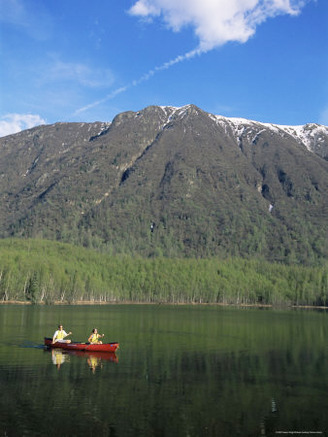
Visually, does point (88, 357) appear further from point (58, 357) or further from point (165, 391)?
point (165, 391)

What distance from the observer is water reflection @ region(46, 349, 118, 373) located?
140ft

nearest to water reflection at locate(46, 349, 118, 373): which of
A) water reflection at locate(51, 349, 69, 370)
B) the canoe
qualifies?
water reflection at locate(51, 349, 69, 370)

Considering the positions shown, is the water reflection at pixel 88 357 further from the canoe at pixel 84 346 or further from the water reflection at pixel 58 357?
the canoe at pixel 84 346

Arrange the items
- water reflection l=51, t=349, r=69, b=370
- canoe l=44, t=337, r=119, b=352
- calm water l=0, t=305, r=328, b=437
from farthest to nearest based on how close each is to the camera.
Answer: canoe l=44, t=337, r=119, b=352 → water reflection l=51, t=349, r=69, b=370 → calm water l=0, t=305, r=328, b=437

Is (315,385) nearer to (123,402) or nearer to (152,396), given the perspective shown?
(152,396)

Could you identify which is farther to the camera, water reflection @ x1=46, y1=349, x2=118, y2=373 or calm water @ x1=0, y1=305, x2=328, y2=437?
water reflection @ x1=46, y1=349, x2=118, y2=373

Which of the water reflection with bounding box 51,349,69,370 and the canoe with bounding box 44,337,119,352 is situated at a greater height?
the canoe with bounding box 44,337,119,352

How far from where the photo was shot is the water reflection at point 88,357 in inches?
1675

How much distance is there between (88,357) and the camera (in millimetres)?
47812

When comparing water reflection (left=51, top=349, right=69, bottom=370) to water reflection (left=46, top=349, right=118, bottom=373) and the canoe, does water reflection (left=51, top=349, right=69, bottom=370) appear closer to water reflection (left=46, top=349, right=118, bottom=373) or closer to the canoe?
water reflection (left=46, top=349, right=118, bottom=373)

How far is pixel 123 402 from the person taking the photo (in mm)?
28297

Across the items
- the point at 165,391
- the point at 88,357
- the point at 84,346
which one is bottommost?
the point at 165,391

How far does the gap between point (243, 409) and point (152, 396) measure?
600 cm

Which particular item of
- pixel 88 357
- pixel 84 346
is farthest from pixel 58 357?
pixel 84 346
